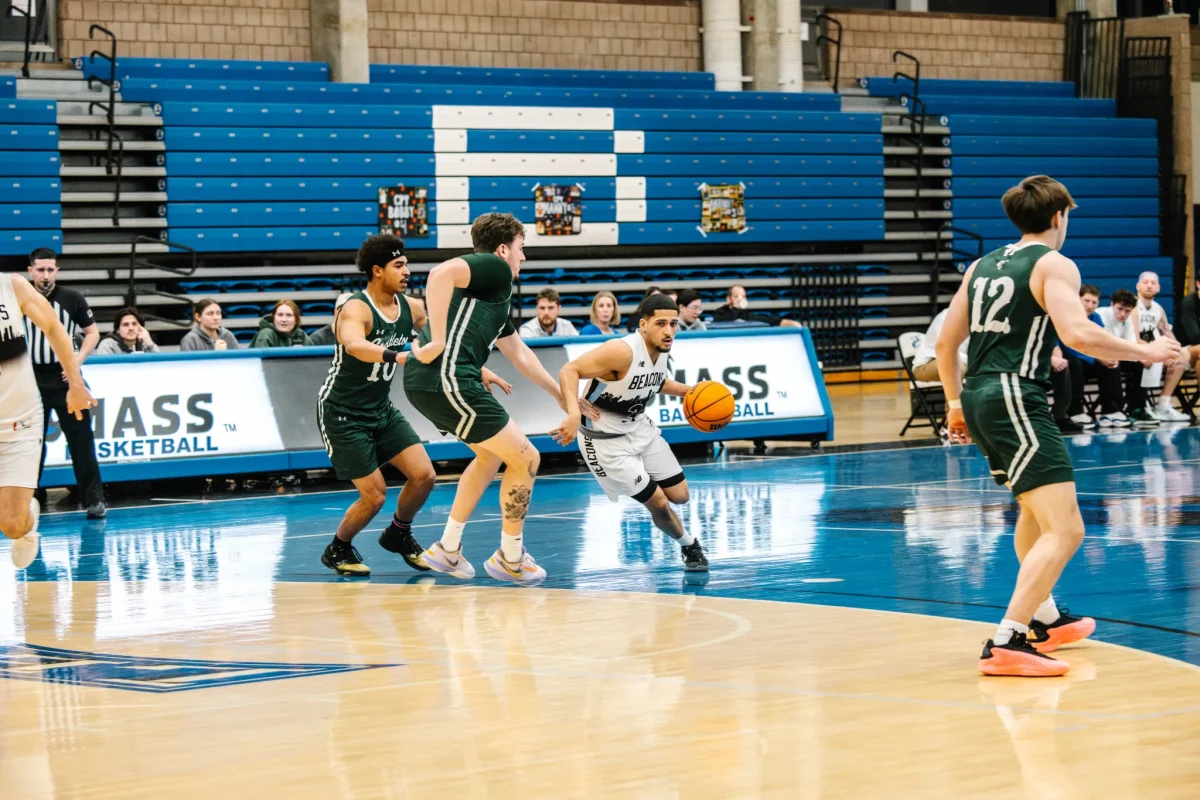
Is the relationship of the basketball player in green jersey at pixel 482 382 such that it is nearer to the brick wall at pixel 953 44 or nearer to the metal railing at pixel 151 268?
the metal railing at pixel 151 268

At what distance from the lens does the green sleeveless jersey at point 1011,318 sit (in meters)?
5.76

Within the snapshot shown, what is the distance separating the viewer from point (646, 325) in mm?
8719

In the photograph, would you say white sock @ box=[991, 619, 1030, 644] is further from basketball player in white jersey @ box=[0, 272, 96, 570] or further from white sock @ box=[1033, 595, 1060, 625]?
basketball player in white jersey @ box=[0, 272, 96, 570]

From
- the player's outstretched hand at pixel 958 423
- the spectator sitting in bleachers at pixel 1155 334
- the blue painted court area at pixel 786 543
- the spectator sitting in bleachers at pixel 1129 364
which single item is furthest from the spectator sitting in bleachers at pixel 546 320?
the player's outstretched hand at pixel 958 423

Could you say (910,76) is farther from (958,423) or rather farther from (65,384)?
(958,423)

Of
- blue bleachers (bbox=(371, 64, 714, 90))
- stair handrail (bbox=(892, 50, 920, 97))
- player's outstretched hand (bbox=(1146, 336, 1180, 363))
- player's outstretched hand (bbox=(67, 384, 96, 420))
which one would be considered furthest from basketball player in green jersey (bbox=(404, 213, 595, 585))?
stair handrail (bbox=(892, 50, 920, 97))

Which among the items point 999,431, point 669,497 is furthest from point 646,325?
point 999,431

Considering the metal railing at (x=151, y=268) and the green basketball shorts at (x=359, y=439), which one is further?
the metal railing at (x=151, y=268)

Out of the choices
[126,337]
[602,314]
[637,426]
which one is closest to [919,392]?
[602,314]

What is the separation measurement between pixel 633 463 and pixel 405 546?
4.20 feet

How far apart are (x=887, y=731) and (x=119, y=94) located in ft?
58.9

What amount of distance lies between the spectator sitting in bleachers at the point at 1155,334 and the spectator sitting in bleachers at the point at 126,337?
10.4 meters

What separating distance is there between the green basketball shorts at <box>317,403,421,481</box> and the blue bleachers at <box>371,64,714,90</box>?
49.3 feet

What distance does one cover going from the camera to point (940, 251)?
88.8 ft
